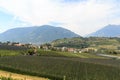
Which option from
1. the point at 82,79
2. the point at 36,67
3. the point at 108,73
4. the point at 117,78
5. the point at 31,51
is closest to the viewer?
the point at 82,79

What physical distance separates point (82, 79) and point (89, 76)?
3836 millimetres

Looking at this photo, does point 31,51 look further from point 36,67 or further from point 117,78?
point 117,78

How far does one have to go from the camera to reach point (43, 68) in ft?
236

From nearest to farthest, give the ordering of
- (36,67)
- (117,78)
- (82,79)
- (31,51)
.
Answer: (82,79)
(117,78)
(36,67)
(31,51)

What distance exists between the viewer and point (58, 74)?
64.1 m

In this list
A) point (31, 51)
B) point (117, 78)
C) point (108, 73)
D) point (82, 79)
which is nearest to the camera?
point (82, 79)

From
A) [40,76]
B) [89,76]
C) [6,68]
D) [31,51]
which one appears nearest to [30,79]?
[40,76]

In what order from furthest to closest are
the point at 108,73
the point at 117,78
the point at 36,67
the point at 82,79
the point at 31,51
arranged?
1. the point at 31,51
2. the point at 36,67
3. the point at 108,73
4. the point at 117,78
5. the point at 82,79

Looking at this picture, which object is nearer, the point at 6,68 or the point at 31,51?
the point at 6,68

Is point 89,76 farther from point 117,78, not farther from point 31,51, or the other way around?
point 31,51

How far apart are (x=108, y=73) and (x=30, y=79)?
18.9 metres

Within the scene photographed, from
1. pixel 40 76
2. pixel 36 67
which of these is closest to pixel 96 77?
pixel 40 76

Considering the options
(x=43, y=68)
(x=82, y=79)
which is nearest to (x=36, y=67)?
(x=43, y=68)

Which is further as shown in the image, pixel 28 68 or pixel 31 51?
pixel 31 51
